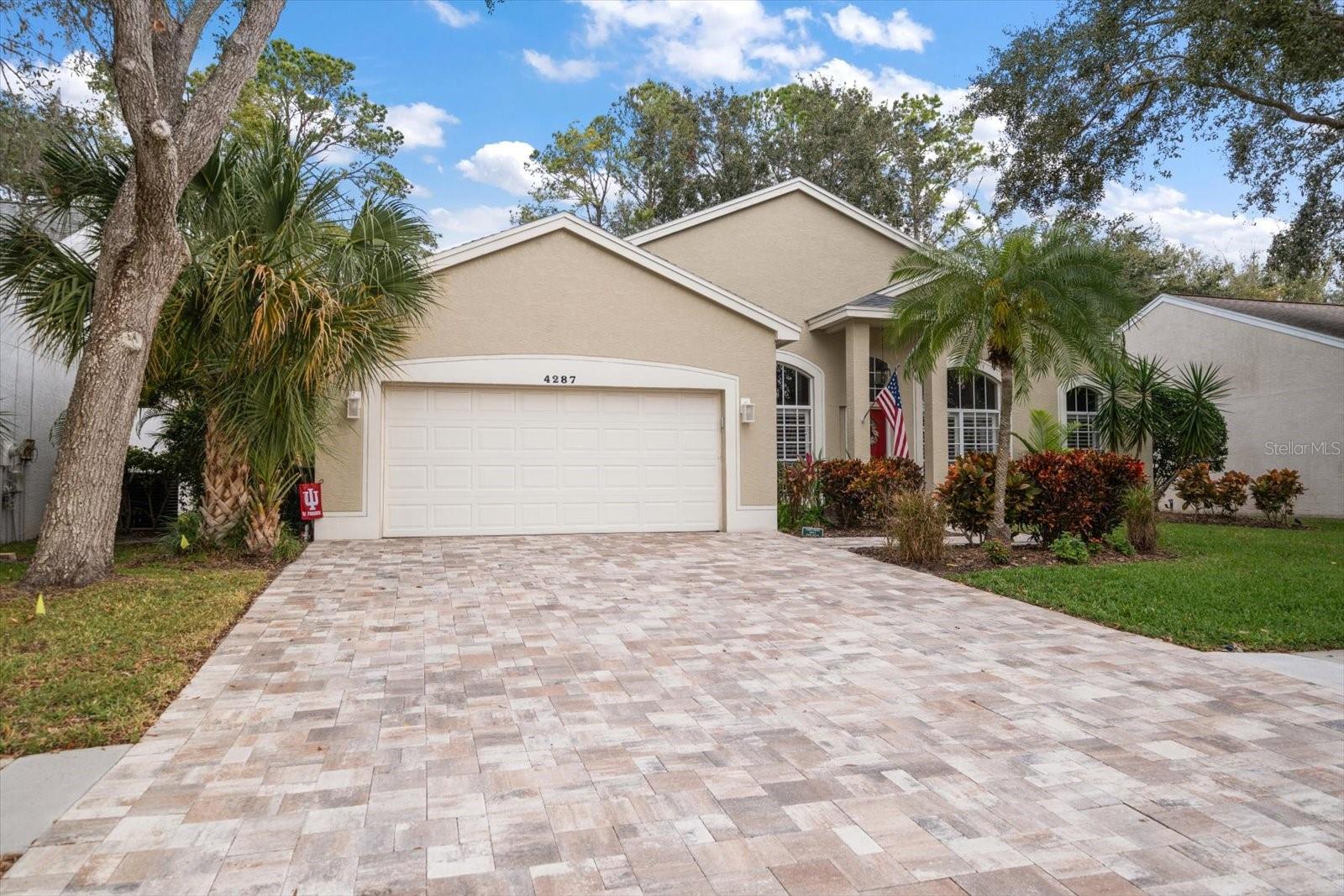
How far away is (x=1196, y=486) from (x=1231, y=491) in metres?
0.57

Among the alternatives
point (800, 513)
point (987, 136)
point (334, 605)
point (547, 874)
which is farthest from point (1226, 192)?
point (547, 874)

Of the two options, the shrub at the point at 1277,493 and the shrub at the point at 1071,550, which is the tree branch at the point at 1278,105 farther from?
the shrub at the point at 1071,550

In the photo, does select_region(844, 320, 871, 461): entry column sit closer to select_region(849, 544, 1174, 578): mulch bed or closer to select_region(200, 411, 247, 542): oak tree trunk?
select_region(849, 544, 1174, 578): mulch bed

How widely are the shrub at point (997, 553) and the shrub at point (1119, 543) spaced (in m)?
1.62

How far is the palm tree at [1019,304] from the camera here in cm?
967

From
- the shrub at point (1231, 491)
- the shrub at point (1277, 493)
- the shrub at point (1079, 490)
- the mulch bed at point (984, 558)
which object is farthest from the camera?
the shrub at point (1231, 491)

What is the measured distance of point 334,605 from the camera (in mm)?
7348

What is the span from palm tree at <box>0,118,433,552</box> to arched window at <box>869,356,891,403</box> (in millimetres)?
8787

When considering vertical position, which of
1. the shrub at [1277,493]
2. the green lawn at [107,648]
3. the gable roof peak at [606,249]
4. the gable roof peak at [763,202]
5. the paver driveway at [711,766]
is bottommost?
the paver driveway at [711,766]

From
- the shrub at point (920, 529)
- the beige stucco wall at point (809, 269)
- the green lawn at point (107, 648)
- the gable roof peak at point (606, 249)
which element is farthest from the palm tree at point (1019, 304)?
the green lawn at point (107, 648)

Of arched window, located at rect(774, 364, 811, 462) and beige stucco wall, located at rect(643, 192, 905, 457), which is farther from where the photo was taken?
beige stucco wall, located at rect(643, 192, 905, 457)

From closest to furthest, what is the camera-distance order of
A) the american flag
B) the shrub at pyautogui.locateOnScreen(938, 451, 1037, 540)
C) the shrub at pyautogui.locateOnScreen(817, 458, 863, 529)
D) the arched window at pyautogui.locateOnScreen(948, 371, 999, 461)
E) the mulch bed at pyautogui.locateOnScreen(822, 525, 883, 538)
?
the shrub at pyautogui.locateOnScreen(938, 451, 1037, 540) → the mulch bed at pyautogui.locateOnScreen(822, 525, 883, 538) → the shrub at pyautogui.locateOnScreen(817, 458, 863, 529) → the american flag → the arched window at pyautogui.locateOnScreen(948, 371, 999, 461)

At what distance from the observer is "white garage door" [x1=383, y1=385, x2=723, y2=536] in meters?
12.1

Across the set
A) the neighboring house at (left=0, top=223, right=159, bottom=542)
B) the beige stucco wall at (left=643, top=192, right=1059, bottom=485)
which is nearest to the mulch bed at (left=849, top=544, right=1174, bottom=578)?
the beige stucco wall at (left=643, top=192, right=1059, bottom=485)
